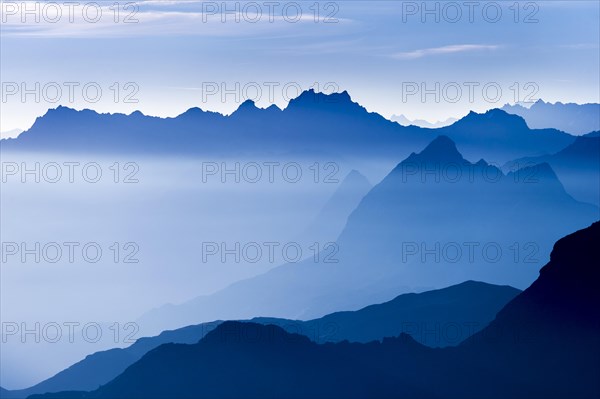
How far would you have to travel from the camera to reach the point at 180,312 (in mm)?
138125

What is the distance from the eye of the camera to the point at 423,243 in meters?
165

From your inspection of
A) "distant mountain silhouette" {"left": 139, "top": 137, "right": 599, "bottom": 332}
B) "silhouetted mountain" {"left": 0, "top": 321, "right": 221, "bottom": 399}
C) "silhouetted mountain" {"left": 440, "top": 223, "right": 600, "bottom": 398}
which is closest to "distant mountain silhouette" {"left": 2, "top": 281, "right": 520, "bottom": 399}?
"silhouetted mountain" {"left": 0, "top": 321, "right": 221, "bottom": 399}

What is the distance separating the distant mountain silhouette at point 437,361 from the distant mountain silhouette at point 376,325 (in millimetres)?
18061

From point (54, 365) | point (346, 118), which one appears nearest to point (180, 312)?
point (54, 365)

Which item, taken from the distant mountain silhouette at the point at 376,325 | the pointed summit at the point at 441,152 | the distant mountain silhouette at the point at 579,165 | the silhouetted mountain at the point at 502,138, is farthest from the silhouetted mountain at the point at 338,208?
the distant mountain silhouette at the point at 376,325

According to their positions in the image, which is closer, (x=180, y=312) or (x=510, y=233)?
(x=180, y=312)

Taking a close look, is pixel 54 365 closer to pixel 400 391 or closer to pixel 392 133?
pixel 400 391

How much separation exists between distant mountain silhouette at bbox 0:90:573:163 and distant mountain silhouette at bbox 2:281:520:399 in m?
55.0

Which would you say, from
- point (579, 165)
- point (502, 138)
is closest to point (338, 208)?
point (502, 138)

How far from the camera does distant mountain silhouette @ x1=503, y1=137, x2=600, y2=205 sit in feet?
453

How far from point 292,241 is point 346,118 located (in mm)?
29204

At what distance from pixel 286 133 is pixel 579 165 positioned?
52712 mm

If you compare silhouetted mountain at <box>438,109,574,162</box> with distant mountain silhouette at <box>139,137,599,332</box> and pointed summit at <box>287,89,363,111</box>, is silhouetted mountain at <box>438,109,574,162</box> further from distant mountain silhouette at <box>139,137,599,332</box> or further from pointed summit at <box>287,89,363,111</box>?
pointed summit at <box>287,89,363,111</box>

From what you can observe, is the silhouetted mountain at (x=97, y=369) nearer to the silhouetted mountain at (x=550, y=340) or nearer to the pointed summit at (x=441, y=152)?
the silhouetted mountain at (x=550, y=340)
